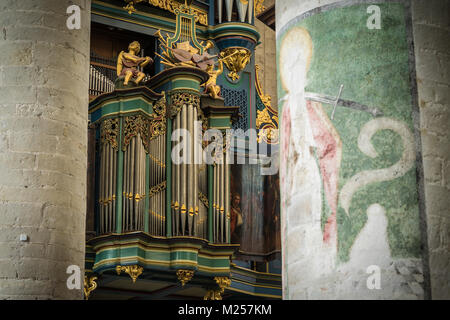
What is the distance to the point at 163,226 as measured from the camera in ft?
50.3

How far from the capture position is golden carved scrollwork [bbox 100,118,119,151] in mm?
15539

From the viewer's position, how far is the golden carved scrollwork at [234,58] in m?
17.8

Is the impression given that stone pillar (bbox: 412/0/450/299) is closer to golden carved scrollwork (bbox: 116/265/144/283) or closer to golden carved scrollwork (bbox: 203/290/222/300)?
golden carved scrollwork (bbox: 116/265/144/283)

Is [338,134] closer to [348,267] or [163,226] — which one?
[348,267]

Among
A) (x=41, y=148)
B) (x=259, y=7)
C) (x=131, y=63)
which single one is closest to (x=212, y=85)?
(x=131, y=63)

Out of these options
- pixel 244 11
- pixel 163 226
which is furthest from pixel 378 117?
pixel 244 11

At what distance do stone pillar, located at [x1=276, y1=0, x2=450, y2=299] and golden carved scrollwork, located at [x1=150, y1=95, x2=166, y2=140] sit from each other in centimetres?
973

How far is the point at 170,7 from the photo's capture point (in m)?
17.2

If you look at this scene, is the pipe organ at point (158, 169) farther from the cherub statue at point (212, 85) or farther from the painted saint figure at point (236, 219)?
the painted saint figure at point (236, 219)

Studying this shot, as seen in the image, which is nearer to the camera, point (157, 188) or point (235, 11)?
point (157, 188)

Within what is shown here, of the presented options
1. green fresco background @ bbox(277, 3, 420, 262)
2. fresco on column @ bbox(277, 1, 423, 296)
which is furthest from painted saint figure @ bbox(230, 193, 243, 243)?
green fresco background @ bbox(277, 3, 420, 262)

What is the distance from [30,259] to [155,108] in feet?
27.3

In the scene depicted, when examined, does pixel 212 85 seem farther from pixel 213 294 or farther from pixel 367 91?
pixel 367 91

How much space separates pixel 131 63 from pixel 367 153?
10.6 m
